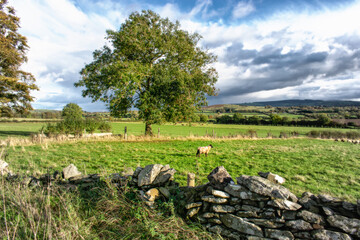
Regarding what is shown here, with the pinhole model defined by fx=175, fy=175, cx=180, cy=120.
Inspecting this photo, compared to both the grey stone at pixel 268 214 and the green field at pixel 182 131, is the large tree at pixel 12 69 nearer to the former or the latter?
the green field at pixel 182 131

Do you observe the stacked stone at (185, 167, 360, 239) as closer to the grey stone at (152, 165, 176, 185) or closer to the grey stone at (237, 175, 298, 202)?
the grey stone at (237, 175, 298, 202)

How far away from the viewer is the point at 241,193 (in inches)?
150

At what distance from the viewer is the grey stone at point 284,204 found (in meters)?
3.45

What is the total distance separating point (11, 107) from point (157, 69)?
801 inches

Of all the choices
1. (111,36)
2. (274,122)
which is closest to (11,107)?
(111,36)


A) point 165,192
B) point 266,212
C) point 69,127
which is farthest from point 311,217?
point 69,127

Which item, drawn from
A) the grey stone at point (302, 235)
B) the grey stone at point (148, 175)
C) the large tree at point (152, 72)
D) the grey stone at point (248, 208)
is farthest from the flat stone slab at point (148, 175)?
the large tree at point (152, 72)

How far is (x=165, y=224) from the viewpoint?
374cm

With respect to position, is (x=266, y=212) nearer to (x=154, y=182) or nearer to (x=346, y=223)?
(x=346, y=223)

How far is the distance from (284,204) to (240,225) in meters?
0.99

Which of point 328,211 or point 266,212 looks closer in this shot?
point 328,211

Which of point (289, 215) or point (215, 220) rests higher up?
point (289, 215)

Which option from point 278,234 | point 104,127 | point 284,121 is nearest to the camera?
point 278,234

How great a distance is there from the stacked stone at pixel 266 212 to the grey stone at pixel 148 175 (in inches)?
48.5
